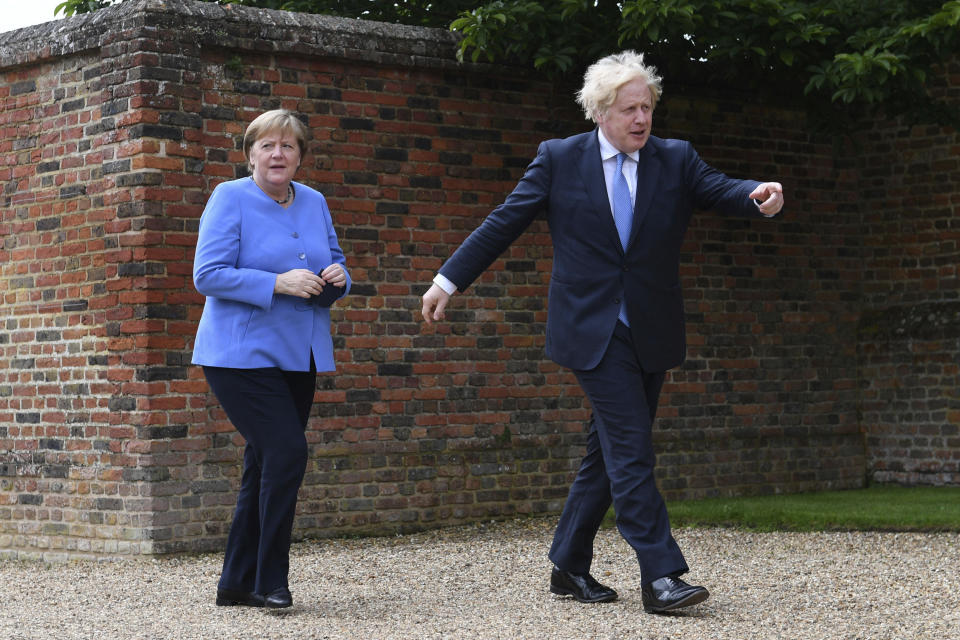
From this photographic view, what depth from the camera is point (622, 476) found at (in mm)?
5062

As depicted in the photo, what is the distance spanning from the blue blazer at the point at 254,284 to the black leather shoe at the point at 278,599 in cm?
85

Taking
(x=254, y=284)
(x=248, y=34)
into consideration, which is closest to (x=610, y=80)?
(x=254, y=284)

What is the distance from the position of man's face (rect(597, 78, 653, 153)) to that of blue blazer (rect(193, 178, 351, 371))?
122 cm

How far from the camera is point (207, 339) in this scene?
17.2 feet

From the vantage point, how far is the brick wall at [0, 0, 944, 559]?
7250 millimetres

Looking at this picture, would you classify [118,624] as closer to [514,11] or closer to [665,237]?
[665,237]

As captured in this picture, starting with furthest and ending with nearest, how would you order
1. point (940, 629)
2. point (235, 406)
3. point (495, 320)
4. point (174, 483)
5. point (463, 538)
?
point (495, 320), point (463, 538), point (174, 483), point (235, 406), point (940, 629)

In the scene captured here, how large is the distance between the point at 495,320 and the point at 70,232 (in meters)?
2.58

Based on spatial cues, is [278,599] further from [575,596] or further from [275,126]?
[275,126]

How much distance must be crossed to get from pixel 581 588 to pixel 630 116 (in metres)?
1.83

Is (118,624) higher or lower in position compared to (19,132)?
lower

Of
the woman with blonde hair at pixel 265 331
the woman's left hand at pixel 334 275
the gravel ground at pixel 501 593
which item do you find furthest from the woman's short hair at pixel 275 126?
the gravel ground at pixel 501 593

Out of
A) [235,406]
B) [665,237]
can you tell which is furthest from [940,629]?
[235,406]

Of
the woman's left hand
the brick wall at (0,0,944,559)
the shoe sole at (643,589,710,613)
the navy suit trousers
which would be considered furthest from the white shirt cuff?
the brick wall at (0,0,944,559)
